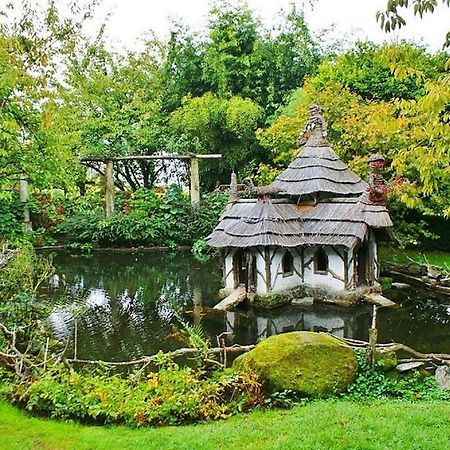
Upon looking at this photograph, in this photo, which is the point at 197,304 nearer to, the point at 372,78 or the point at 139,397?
the point at 139,397

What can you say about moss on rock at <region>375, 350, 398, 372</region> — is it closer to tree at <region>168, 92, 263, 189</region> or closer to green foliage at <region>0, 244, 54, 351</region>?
green foliage at <region>0, 244, 54, 351</region>

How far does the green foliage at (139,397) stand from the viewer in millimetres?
6523

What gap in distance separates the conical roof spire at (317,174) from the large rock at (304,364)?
8.67 meters

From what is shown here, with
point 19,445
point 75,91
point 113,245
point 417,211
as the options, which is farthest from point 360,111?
point 19,445

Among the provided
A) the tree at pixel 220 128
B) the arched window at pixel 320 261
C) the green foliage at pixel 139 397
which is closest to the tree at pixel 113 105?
the tree at pixel 220 128

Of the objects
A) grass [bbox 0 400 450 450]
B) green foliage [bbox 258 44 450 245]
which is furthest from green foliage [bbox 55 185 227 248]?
grass [bbox 0 400 450 450]

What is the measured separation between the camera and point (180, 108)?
2845cm

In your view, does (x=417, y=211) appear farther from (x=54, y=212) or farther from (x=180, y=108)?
(x=54, y=212)

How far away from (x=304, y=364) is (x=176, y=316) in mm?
5622

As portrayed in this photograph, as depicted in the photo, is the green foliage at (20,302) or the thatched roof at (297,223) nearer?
the green foliage at (20,302)

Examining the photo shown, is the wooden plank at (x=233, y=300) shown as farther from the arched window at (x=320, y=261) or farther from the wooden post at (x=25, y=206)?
the wooden post at (x=25, y=206)

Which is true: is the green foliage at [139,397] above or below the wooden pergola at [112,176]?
below

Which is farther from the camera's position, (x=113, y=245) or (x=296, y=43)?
(x=296, y=43)

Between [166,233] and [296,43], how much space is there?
13803 mm
